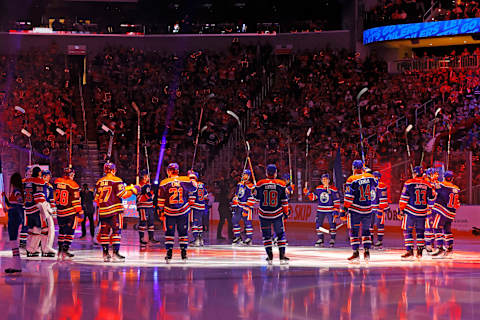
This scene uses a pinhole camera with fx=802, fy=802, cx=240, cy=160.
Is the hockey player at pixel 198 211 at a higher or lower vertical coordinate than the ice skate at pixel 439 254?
higher

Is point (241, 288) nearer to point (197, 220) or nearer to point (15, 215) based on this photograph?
point (15, 215)

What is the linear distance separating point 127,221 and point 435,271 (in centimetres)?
1877

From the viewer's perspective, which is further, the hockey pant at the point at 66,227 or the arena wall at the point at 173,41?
the arena wall at the point at 173,41

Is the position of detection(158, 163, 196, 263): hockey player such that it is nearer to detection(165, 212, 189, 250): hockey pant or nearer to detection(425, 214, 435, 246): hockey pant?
detection(165, 212, 189, 250): hockey pant

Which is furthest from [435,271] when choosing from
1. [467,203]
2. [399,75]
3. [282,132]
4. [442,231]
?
[399,75]

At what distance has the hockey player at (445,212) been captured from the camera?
18906 millimetres

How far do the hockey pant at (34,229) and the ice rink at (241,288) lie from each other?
2.53 feet

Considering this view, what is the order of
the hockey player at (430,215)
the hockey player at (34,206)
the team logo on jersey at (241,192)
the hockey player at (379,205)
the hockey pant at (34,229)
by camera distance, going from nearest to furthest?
the hockey player at (34,206), the hockey pant at (34,229), the hockey player at (430,215), the hockey player at (379,205), the team logo on jersey at (241,192)

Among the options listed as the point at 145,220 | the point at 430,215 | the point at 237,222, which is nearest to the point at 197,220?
the point at 145,220

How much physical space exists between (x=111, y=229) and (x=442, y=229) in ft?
25.7

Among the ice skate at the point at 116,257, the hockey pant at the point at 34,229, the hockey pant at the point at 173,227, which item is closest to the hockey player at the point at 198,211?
the hockey pant at the point at 173,227

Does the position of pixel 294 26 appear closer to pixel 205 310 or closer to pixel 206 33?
pixel 206 33

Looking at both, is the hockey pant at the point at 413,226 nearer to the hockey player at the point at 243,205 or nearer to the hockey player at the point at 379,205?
the hockey player at the point at 379,205

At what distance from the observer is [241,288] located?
1247 centimetres
